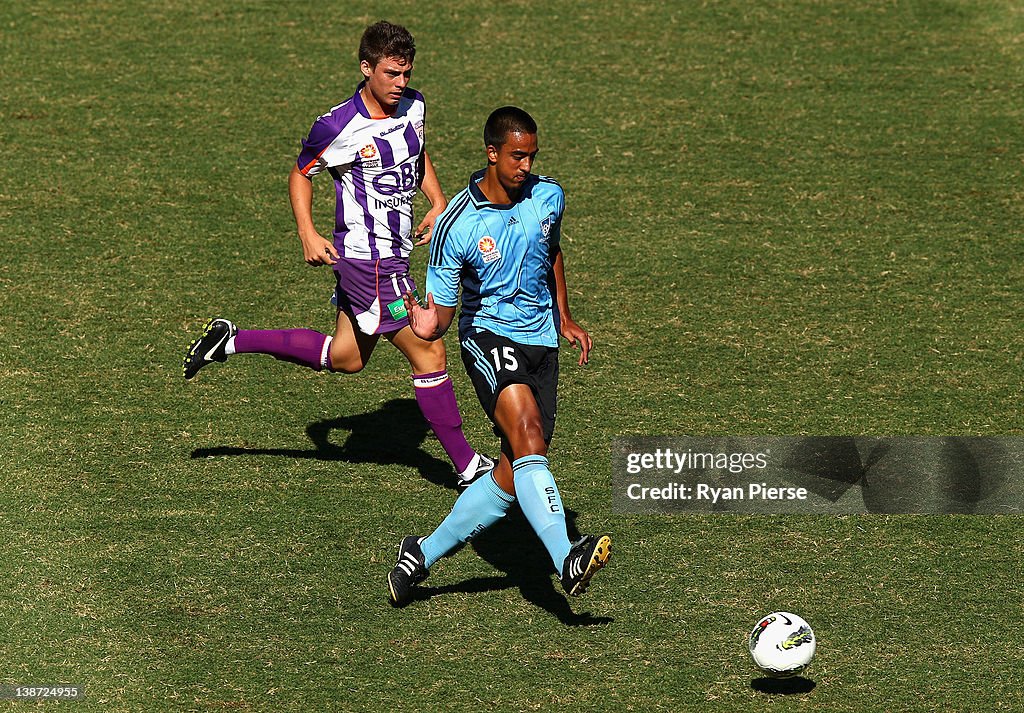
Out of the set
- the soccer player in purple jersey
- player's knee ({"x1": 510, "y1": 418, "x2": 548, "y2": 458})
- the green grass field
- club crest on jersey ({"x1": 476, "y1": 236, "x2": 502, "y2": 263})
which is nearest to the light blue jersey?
club crest on jersey ({"x1": 476, "y1": 236, "x2": 502, "y2": 263})

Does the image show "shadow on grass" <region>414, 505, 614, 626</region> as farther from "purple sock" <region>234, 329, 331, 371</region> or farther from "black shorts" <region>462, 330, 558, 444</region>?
"purple sock" <region>234, 329, 331, 371</region>

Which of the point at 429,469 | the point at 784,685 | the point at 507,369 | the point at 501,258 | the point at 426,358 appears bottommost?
the point at 784,685

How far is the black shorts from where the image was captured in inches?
315

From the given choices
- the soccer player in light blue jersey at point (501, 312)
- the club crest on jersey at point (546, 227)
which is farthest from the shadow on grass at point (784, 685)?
the club crest on jersey at point (546, 227)

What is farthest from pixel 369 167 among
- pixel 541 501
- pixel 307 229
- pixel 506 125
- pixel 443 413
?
pixel 541 501

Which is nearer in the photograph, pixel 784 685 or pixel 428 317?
pixel 784 685

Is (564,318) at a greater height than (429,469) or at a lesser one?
greater

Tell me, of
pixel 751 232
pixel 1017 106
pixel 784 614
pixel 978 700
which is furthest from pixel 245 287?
pixel 1017 106

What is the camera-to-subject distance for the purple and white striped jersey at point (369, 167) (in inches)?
364

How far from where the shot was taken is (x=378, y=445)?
33.0 feet

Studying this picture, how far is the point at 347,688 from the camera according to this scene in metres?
7.49

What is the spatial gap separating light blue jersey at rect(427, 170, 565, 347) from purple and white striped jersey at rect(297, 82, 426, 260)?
1.34 m

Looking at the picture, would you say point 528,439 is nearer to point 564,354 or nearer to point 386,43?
point 386,43

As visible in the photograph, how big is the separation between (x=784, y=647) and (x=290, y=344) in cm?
389
